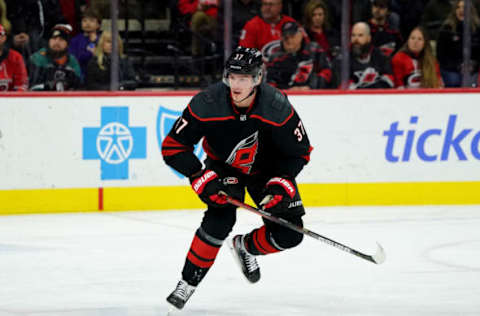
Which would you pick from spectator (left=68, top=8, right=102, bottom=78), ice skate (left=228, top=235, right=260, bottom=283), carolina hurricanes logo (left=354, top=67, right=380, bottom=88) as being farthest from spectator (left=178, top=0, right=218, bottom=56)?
ice skate (left=228, top=235, right=260, bottom=283)

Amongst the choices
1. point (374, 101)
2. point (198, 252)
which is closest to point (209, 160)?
point (198, 252)

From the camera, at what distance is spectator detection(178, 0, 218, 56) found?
21.7ft

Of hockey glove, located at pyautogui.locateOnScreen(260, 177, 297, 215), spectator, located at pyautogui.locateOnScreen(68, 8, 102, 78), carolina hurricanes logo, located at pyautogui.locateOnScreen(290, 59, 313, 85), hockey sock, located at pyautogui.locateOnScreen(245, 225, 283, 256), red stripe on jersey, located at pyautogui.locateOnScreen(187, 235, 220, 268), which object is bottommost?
hockey sock, located at pyautogui.locateOnScreen(245, 225, 283, 256)

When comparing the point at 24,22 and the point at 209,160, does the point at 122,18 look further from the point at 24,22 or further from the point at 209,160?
the point at 209,160

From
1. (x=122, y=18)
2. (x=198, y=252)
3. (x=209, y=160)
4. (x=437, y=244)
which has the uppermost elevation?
(x=122, y=18)

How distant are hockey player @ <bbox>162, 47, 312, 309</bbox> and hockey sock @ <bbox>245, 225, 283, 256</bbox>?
0.45 feet

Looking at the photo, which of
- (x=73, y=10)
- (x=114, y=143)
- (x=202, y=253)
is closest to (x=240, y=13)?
(x=73, y=10)

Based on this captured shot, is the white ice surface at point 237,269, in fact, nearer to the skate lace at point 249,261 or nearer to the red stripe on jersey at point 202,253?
the skate lace at point 249,261

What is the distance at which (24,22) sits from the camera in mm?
6348

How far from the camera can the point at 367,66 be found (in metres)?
7.02

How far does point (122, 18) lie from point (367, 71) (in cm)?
186

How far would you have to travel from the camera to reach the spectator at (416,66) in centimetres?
698

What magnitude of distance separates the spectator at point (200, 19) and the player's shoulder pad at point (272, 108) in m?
2.90

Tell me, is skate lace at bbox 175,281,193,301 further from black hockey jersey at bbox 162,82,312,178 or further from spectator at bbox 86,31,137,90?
spectator at bbox 86,31,137,90
